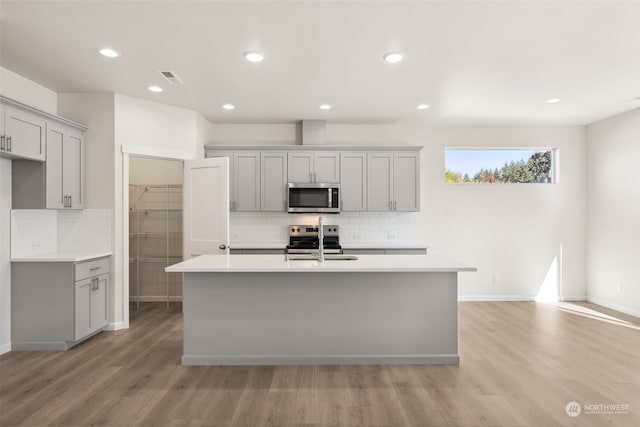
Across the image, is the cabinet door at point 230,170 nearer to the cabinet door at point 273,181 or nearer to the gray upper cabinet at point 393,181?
the cabinet door at point 273,181

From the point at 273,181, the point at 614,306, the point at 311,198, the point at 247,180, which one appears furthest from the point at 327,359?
the point at 614,306

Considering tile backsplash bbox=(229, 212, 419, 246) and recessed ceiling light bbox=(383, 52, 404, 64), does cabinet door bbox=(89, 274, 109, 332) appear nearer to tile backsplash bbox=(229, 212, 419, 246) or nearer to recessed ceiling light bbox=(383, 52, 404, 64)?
tile backsplash bbox=(229, 212, 419, 246)

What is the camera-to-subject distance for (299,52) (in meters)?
3.27

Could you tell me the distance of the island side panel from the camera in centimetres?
329

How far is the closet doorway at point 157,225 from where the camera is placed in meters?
5.75

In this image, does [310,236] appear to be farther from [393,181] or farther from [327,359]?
[327,359]

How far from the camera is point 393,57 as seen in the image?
131 inches

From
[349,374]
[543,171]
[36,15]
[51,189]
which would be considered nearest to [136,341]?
[51,189]

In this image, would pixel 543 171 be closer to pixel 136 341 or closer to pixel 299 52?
pixel 299 52

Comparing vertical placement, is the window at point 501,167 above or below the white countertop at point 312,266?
above

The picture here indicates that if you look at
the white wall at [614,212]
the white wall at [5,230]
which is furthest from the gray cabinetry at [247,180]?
the white wall at [614,212]

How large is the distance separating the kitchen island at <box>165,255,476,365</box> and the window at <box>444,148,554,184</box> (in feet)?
10.2

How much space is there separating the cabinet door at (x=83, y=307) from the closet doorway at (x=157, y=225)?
1.81 metres

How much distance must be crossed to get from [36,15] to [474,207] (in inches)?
221
